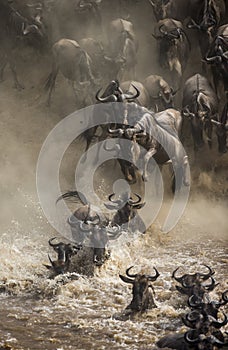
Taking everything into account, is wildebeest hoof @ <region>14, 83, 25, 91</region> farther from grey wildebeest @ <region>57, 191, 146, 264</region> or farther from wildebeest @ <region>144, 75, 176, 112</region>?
grey wildebeest @ <region>57, 191, 146, 264</region>

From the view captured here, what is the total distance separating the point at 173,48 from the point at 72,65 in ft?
9.31

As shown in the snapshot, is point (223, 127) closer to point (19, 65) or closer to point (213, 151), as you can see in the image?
point (213, 151)

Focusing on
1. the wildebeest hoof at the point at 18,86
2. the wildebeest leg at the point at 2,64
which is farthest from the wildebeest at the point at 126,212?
the wildebeest leg at the point at 2,64

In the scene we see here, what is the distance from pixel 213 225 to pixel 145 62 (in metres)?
7.02

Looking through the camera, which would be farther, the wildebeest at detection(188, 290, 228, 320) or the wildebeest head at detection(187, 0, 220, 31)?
the wildebeest head at detection(187, 0, 220, 31)

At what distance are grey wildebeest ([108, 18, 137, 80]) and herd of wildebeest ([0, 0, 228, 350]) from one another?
0.03 meters

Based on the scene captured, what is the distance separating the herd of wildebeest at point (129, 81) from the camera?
48.9 ft

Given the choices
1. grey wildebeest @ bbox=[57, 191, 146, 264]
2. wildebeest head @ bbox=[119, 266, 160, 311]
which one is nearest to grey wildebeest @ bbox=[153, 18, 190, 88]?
grey wildebeest @ bbox=[57, 191, 146, 264]

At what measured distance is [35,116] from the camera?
2062 cm

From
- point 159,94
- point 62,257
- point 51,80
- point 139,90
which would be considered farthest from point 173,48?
point 62,257

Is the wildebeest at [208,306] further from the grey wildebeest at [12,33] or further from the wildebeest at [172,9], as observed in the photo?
the wildebeest at [172,9]

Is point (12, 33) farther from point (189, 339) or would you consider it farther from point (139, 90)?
point (189, 339)

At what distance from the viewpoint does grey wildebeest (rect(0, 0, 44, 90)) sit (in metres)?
22.2

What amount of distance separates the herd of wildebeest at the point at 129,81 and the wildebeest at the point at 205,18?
0.03 metres
